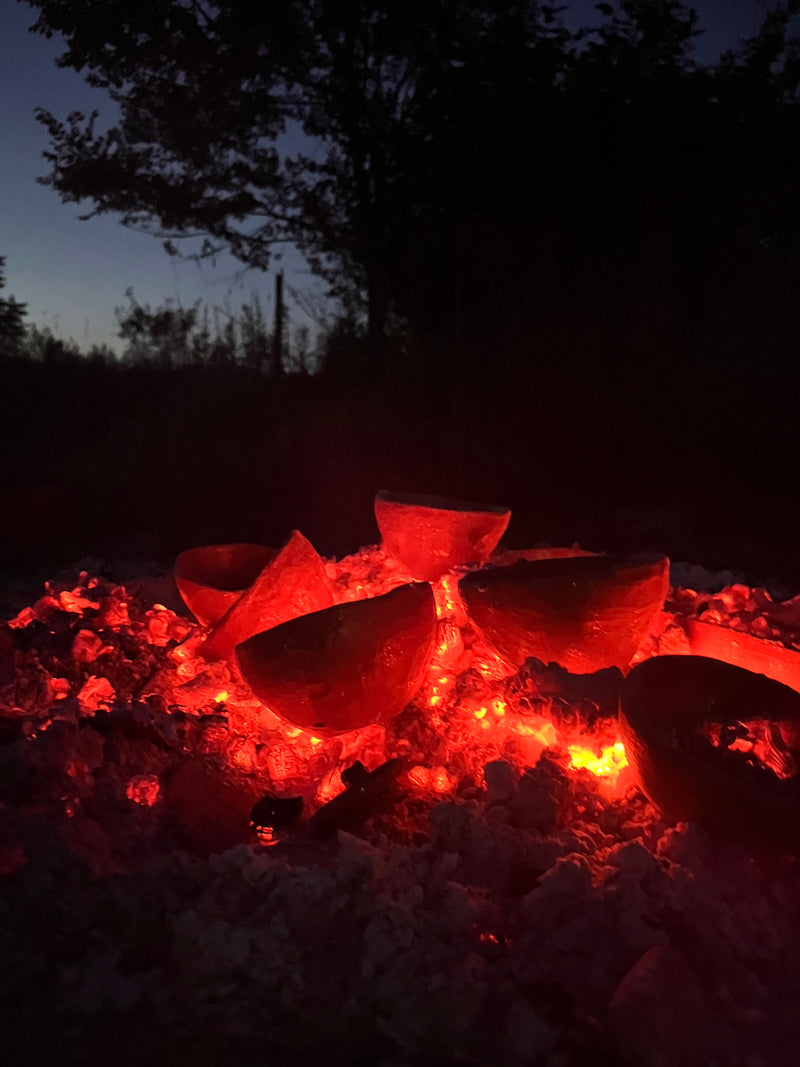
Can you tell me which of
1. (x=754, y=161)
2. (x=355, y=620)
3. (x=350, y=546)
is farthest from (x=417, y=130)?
(x=355, y=620)

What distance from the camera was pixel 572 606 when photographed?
2.35 metres

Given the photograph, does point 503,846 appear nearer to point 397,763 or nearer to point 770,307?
point 397,763

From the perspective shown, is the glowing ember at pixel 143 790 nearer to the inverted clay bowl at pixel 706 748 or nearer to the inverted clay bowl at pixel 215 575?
the inverted clay bowl at pixel 215 575

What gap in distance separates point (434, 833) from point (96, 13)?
7.20 meters

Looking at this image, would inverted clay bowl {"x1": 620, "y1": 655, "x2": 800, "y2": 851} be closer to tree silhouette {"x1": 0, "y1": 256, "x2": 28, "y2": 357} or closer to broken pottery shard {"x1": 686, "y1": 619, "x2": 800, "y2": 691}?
broken pottery shard {"x1": 686, "y1": 619, "x2": 800, "y2": 691}

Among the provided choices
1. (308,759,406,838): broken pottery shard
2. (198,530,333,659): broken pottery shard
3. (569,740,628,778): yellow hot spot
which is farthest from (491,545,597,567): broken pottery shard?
(308,759,406,838): broken pottery shard

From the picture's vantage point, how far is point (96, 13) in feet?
20.8

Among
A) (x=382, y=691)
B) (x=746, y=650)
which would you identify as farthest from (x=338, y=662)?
(x=746, y=650)

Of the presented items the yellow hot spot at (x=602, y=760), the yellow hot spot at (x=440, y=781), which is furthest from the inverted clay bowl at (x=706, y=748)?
the yellow hot spot at (x=440, y=781)

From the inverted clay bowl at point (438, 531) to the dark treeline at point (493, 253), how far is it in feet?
8.56

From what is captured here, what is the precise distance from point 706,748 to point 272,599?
1470 millimetres

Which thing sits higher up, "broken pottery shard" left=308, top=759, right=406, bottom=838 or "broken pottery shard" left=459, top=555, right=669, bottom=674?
"broken pottery shard" left=459, top=555, right=669, bottom=674

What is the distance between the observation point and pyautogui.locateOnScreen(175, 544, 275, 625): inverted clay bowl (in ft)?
9.68

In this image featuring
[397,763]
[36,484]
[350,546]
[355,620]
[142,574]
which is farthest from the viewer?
[36,484]
